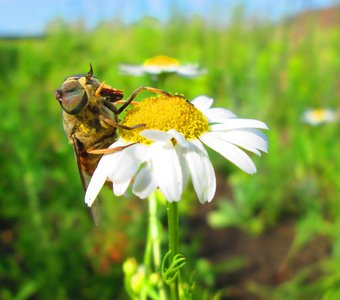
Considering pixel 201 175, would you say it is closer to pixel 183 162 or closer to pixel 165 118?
pixel 183 162

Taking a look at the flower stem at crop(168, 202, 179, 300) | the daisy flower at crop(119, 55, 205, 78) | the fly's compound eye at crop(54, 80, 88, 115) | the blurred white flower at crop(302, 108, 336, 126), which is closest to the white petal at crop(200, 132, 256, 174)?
the flower stem at crop(168, 202, 179, 300)

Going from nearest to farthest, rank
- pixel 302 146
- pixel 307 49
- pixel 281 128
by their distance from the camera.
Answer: pixel 302 146
pixel 281 128
pixel 307 49

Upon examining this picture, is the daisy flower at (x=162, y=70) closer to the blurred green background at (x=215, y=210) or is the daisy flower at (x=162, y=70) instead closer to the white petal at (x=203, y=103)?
the blurred green background at (x=215, y=210)

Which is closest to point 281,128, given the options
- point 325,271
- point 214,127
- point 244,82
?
point 244,82

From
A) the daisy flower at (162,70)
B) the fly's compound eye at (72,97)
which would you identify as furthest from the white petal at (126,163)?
the daisy flower at (162,70)

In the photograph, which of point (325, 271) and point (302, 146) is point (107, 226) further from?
point (302, 146)

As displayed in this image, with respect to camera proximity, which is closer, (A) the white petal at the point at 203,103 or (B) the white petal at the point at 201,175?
(B) the white petal at the point at 201,175
